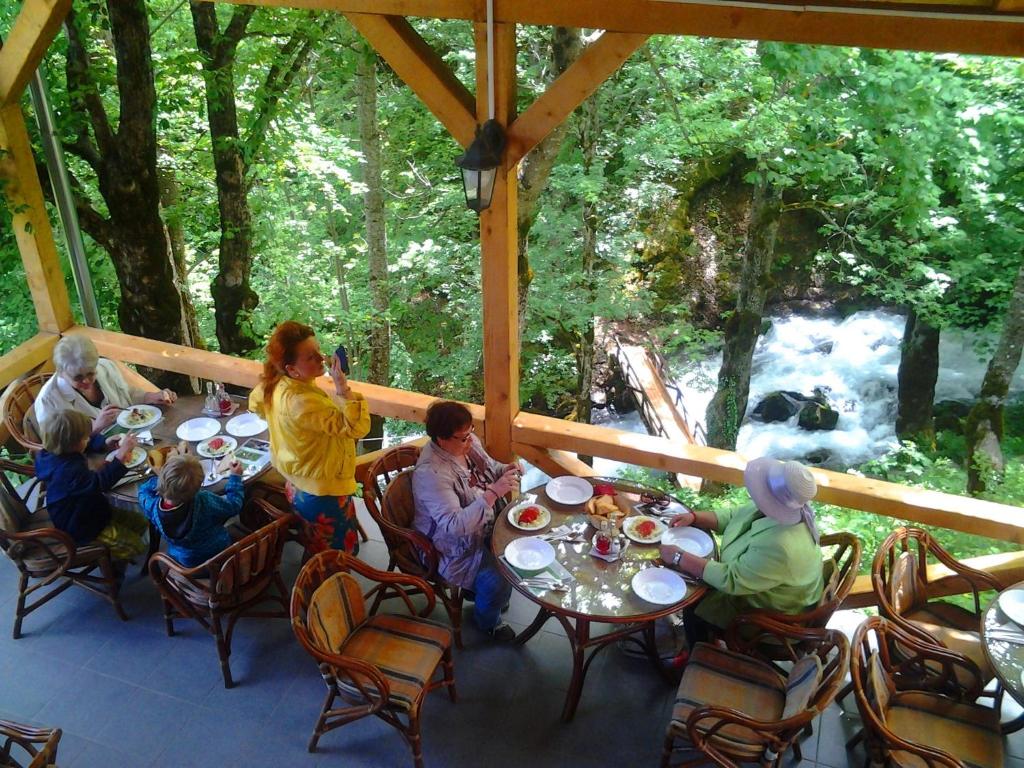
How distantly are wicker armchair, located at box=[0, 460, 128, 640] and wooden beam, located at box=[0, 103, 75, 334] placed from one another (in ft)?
5.02

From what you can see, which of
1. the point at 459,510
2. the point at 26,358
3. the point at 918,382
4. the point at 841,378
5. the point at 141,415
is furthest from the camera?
the point at 841,378

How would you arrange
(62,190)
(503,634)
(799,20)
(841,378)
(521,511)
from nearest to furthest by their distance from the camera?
(799,20) → (521,511) → (503,634) → (62,190) → (841,378)

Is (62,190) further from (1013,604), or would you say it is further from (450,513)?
(1013,604)

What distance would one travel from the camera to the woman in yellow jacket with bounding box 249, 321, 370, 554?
3078 millimetres

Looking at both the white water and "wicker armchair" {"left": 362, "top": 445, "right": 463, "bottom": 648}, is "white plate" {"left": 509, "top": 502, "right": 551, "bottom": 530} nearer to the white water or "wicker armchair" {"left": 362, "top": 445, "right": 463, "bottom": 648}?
"wicker armchair" {"left": 362, "top": 445, "right": 463, "bottom": 648}

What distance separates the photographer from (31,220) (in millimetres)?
4453

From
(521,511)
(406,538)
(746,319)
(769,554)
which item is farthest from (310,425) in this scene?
(746,319)

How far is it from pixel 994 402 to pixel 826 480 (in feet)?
17.4

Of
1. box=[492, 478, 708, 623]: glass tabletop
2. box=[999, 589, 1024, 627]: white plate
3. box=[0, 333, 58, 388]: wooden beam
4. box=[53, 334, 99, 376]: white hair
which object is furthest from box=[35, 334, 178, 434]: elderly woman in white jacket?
box=[999, 589, 1024, 627]: white plate

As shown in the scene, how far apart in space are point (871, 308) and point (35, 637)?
11724 millimetres

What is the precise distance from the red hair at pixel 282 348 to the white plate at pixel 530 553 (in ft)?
3.98

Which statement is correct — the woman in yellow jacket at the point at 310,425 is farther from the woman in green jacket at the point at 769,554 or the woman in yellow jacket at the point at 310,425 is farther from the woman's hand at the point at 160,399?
the woman in green jacket at the point at 769,554

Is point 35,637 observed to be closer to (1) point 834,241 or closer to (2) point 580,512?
(2) point 580,512

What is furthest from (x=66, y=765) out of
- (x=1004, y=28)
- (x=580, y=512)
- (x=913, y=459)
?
(x=913, y=459)
